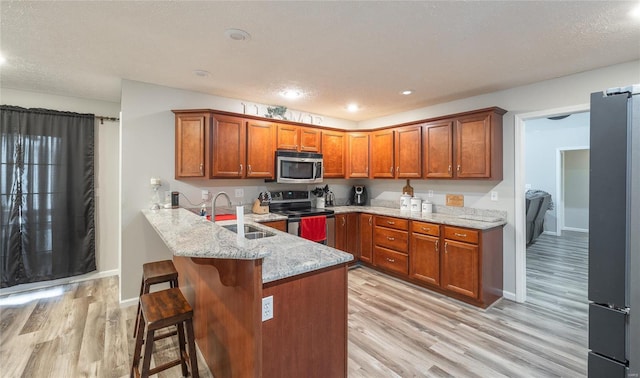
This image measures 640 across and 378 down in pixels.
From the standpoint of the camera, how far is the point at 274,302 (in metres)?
1.41

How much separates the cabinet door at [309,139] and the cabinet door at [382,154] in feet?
3.10

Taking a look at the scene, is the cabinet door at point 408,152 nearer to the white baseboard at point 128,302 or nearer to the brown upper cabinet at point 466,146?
the brown upper cabinet at point 466,146

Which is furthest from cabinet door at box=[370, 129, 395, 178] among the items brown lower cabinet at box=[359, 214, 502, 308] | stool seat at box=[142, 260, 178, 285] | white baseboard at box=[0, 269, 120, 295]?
white baseboard at box=[0, 269, 120, 295]

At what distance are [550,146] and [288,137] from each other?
696 cm

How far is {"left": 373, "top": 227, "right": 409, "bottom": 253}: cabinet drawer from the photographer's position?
12.4ft

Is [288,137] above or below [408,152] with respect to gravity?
above

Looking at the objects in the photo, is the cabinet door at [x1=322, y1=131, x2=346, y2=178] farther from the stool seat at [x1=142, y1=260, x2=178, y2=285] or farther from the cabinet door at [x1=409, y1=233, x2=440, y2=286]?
the stool seat at [x1=142, y1=260, x2=178, y2=285]

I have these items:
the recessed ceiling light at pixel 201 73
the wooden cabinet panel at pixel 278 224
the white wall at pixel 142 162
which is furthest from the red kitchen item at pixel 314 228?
the recessed ceiling light at pixel 201 73

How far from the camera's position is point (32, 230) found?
135 inches

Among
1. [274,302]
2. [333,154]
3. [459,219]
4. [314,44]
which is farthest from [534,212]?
[274,302]

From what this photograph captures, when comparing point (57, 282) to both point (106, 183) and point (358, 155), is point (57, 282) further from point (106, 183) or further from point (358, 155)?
point (358, 155)

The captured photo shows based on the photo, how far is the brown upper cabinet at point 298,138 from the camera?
4.01m

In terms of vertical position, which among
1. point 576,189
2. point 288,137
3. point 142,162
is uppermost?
point 288,137

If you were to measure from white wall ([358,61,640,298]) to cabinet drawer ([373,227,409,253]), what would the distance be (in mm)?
1037
